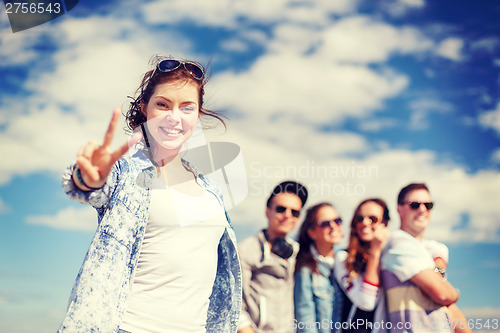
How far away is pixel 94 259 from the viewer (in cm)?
→ 276

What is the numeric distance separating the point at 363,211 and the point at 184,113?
2.62 meters

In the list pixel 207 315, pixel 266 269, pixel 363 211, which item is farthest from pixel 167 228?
pixel 363 211

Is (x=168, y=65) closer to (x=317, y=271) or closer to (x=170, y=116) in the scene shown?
(x=170, y=116)

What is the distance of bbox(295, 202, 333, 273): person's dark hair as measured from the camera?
502 cm

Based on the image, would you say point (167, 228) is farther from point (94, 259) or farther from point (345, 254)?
point (345, 254)

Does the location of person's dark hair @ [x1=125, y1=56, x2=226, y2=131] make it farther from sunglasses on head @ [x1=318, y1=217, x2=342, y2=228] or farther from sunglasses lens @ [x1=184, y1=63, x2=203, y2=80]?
sunglasses on head @ [x1=318, y1=217, x2=342, y2=228]

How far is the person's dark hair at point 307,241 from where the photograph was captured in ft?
16.5

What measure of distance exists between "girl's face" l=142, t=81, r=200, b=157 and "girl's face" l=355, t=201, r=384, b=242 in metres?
2.49

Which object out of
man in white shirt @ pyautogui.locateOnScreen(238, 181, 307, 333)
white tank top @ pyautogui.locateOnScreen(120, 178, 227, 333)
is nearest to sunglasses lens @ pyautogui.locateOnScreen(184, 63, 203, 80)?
white tank top @ pyautogui.locateOnScreen(120, 178, 227, 333)

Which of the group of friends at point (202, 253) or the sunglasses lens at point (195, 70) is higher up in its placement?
the sunglasses lens at point (195, 70)

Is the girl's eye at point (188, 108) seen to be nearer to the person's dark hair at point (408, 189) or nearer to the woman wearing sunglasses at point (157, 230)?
the woman wearing sunglasses at point (157, 230)

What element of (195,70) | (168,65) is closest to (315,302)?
(195,70)

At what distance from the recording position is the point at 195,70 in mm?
3605

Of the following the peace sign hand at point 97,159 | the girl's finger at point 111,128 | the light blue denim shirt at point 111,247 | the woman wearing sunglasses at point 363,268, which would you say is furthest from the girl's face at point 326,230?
the girl's finger at point 111,128
